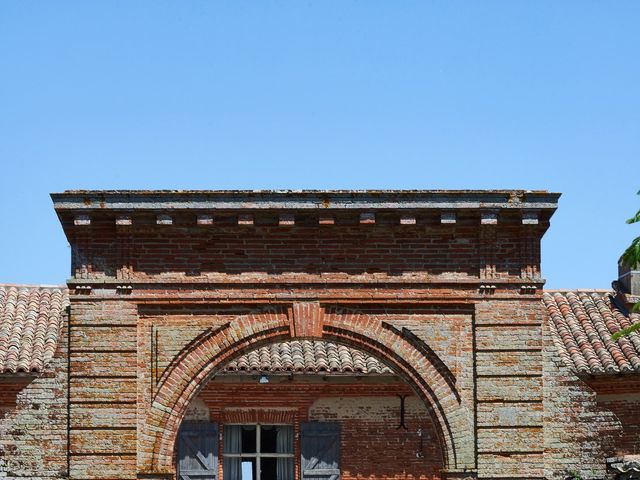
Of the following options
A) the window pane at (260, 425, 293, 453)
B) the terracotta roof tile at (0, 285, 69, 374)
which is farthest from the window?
the terracotta roof tile at (0, 285, 69, 374)

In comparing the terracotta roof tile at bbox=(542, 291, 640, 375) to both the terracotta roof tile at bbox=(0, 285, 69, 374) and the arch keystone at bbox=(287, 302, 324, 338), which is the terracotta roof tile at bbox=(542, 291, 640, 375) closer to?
the arch keystone at bbox=(287, 302, 324, 338)

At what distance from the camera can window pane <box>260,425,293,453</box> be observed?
23.5 m

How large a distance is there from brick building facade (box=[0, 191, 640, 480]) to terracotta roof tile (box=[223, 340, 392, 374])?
3.76m

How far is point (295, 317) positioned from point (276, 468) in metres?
6.10

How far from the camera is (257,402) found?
23.2 meters

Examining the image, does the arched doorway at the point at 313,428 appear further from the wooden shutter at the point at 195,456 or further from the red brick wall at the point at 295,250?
the red brick wall at the point at 295,250

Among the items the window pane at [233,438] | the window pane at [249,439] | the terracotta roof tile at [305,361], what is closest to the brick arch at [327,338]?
the terracotta roof tile at [305,361]

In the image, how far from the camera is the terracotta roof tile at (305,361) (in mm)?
22125

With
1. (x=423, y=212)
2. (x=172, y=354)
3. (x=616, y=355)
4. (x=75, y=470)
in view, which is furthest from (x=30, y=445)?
(x=616, y=355)

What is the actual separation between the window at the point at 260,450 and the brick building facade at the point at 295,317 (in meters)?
5.23

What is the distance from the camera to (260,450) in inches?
926

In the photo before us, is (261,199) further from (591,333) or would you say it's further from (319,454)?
(319,454)

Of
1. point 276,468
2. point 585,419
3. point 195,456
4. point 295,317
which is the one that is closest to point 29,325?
point 195,456

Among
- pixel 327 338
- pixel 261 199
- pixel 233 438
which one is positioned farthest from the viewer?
pixel 233 438
